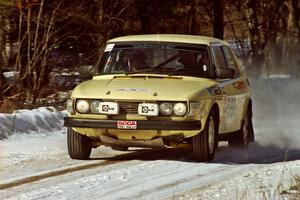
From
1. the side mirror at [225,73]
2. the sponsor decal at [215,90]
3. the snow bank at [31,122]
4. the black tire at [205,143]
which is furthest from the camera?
the snow bank at [31,122]

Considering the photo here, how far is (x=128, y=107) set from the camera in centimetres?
953

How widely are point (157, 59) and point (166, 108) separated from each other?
4.78 ft

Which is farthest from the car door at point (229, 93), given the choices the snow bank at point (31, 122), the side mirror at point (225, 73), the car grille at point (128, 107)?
the snow bank at point (31, 122)

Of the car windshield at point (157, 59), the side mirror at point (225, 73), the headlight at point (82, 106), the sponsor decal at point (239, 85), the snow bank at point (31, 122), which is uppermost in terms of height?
the car windshield at point (157, 59)

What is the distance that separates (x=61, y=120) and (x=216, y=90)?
4242mm

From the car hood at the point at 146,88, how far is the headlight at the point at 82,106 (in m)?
0.07

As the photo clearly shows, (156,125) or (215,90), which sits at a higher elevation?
(215,90)

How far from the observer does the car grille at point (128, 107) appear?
31.1ft

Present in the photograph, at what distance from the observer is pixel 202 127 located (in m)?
9.61

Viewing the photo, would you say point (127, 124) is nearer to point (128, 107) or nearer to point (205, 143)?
point (128, 107)

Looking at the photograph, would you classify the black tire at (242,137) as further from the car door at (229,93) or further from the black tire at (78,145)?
the black tire at (78,145)

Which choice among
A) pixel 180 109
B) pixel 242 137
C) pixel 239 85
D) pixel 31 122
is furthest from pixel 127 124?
pixel 31 122

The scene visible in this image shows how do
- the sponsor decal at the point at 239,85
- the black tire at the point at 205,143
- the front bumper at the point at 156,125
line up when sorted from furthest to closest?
the sponsor decal at the point at 239,85, the black tire at the point at 205,143, the front bumper at the point at 156,125

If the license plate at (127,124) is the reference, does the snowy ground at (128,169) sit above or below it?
below
